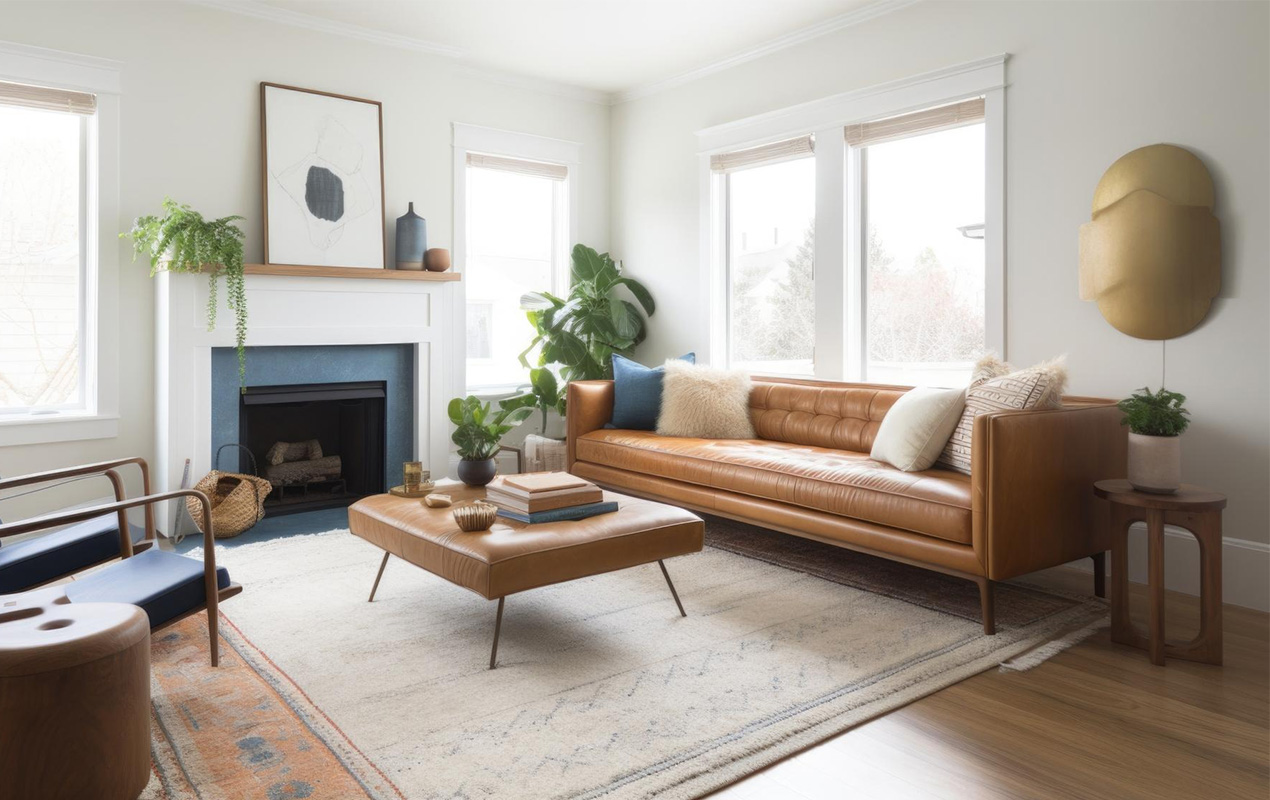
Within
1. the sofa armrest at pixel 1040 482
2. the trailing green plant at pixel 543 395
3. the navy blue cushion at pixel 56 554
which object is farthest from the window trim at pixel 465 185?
the sofa armrest at pixel 1040 482

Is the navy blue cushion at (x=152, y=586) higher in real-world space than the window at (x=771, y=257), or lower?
lower

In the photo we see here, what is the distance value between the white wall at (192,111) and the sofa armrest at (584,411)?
4.82 feet

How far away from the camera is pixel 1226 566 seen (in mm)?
3258

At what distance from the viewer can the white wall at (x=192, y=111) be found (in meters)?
4.10

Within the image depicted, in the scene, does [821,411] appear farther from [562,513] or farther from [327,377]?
[327,377]

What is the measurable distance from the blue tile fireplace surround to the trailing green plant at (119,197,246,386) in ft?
0.66

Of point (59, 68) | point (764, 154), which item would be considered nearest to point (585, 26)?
point (764, 154)

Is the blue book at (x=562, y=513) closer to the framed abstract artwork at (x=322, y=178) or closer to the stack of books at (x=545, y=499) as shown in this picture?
the stack of books at (x=545, y=499)

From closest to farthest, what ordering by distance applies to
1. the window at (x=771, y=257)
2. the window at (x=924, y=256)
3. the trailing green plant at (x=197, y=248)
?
the trailing green plant at (x=197, y=248)
the window at (x=924, y=256)
the window at (x=771, y=257)

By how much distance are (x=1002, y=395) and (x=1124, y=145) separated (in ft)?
4.24

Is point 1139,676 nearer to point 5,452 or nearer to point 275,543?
point 275,543

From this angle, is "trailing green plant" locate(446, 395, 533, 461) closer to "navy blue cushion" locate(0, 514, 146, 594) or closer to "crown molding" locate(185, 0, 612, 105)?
"navy blue cushion" locate(0, 514, 146, 594)

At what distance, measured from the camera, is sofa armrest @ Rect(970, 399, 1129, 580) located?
8.94ft

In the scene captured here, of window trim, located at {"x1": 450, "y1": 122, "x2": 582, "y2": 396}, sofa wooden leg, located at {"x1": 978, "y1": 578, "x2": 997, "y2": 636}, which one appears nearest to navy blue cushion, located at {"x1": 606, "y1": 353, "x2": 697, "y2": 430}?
window trim, located at {"x1": 450, "y1": 122, "x2": 582, "y2": 396}
